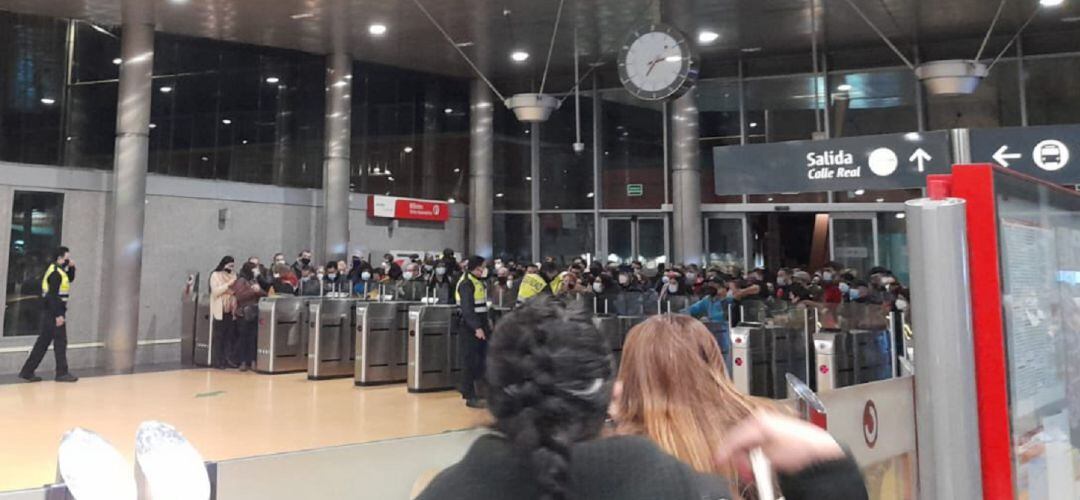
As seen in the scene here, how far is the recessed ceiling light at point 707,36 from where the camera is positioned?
1177 centimetres

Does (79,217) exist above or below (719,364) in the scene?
above

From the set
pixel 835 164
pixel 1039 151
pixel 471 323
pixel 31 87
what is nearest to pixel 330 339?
pixel 471 323

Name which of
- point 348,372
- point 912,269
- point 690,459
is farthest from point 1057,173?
point 348,372

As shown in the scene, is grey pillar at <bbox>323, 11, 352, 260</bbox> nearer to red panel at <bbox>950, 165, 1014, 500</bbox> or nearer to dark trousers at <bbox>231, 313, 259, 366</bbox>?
dark trousers at <bbox>231, 313, 259, 366</bbox>

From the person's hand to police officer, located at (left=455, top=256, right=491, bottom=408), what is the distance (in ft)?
22.0

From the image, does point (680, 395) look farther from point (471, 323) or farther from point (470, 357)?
point (470, 357)

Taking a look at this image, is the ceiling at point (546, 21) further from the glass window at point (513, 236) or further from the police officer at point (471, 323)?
the police officer at point (471, 323)

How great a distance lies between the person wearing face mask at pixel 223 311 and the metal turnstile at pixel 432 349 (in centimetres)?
319

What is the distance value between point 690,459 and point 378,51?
42.1ft

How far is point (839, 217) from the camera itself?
13539 mm

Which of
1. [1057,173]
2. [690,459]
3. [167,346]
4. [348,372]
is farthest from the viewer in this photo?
[167,346]

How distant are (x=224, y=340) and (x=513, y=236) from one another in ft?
22.0

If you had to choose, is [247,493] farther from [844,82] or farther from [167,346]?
[844,82]

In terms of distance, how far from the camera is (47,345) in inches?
353
